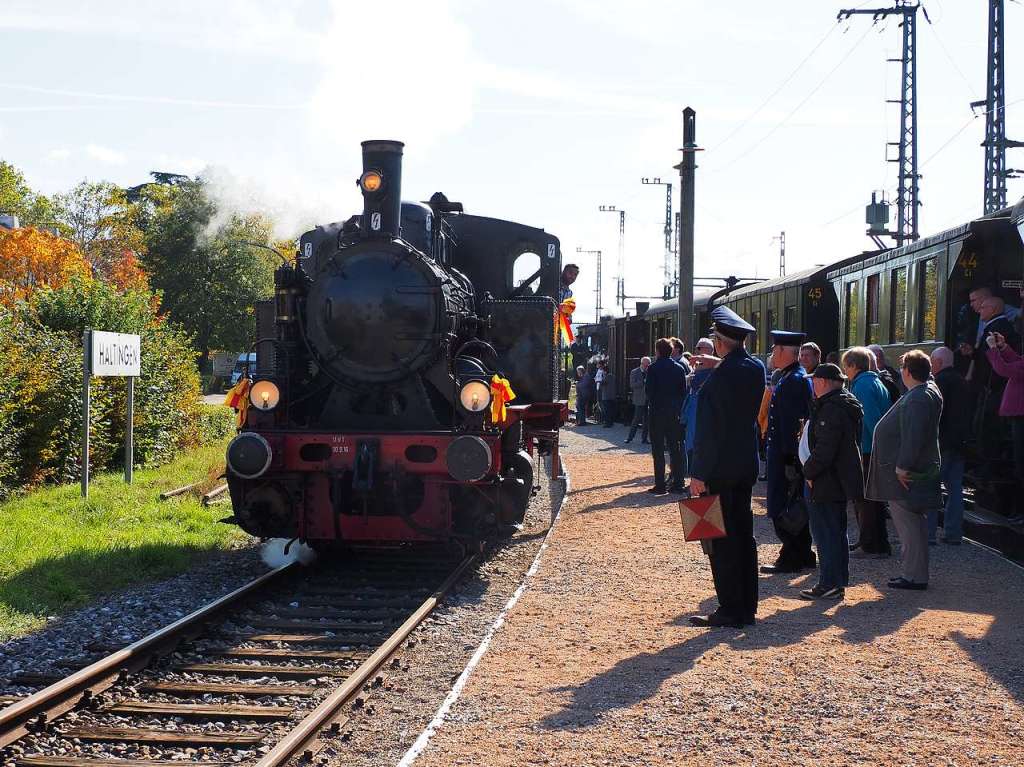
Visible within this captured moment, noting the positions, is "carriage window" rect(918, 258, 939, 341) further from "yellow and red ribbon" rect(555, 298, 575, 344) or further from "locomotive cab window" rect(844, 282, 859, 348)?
"yellow and red ribbon" rect(555, 298, 575, 344)

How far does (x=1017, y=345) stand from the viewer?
10086 mm

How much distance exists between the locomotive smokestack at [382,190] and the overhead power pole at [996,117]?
17.9 metres

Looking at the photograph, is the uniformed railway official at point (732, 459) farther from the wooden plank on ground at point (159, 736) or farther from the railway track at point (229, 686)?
the wooden plank on ground at point (159, 736)

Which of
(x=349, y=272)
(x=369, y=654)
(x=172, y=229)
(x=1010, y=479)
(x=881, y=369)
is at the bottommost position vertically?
(x=369, y=654)

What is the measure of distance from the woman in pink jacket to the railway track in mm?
5098

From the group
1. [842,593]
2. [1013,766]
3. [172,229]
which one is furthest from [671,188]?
[1013,766]

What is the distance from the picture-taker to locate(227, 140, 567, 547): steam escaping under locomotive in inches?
335

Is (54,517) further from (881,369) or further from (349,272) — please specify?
(881,369)

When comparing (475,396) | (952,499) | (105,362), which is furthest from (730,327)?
(105,362)

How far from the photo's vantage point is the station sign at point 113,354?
12008mm

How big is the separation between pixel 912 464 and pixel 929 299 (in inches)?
214

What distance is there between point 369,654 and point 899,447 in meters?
4.25

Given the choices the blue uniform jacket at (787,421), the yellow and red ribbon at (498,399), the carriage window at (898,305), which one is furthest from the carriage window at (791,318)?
the yellow and red ribbon at (498,399)

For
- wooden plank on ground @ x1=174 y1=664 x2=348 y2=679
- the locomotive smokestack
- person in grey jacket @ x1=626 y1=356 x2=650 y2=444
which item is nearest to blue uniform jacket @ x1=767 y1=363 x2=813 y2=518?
the locomotive smokestack
